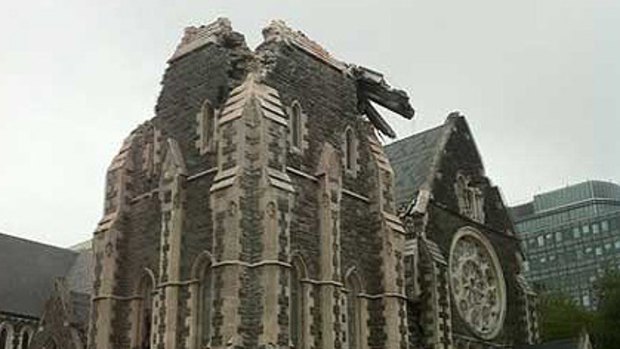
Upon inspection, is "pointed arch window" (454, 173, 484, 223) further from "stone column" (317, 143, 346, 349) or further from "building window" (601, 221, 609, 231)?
"building window" (601, 221, 609, 231)

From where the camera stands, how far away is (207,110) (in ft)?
79.2

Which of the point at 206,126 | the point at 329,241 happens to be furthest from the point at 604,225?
the point at 206,126

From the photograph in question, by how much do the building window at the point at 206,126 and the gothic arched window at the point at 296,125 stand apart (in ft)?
6.82

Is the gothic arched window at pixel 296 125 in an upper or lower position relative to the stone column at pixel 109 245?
upper

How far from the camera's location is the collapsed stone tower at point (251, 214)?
2094cm

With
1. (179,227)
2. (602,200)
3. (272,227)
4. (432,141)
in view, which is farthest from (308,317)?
(602,200)

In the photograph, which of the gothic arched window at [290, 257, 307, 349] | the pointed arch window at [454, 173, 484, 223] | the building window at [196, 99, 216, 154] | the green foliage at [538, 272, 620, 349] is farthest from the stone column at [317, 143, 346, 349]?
the green foliage at [538, 272, 620, 349]

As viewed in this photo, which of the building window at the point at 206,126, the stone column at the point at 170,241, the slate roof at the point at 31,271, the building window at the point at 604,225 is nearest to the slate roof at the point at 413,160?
the building window at the point at 206,126

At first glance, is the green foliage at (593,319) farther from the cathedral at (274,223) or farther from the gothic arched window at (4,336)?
the gothic arched window at (4,336)

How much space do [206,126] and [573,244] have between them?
310ft

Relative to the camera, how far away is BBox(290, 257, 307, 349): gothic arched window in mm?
21797

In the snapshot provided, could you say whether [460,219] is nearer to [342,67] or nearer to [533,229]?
[342,67]

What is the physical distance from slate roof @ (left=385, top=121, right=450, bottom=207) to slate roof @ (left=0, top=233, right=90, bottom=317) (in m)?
21.9

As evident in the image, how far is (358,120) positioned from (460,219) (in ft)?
18.2
